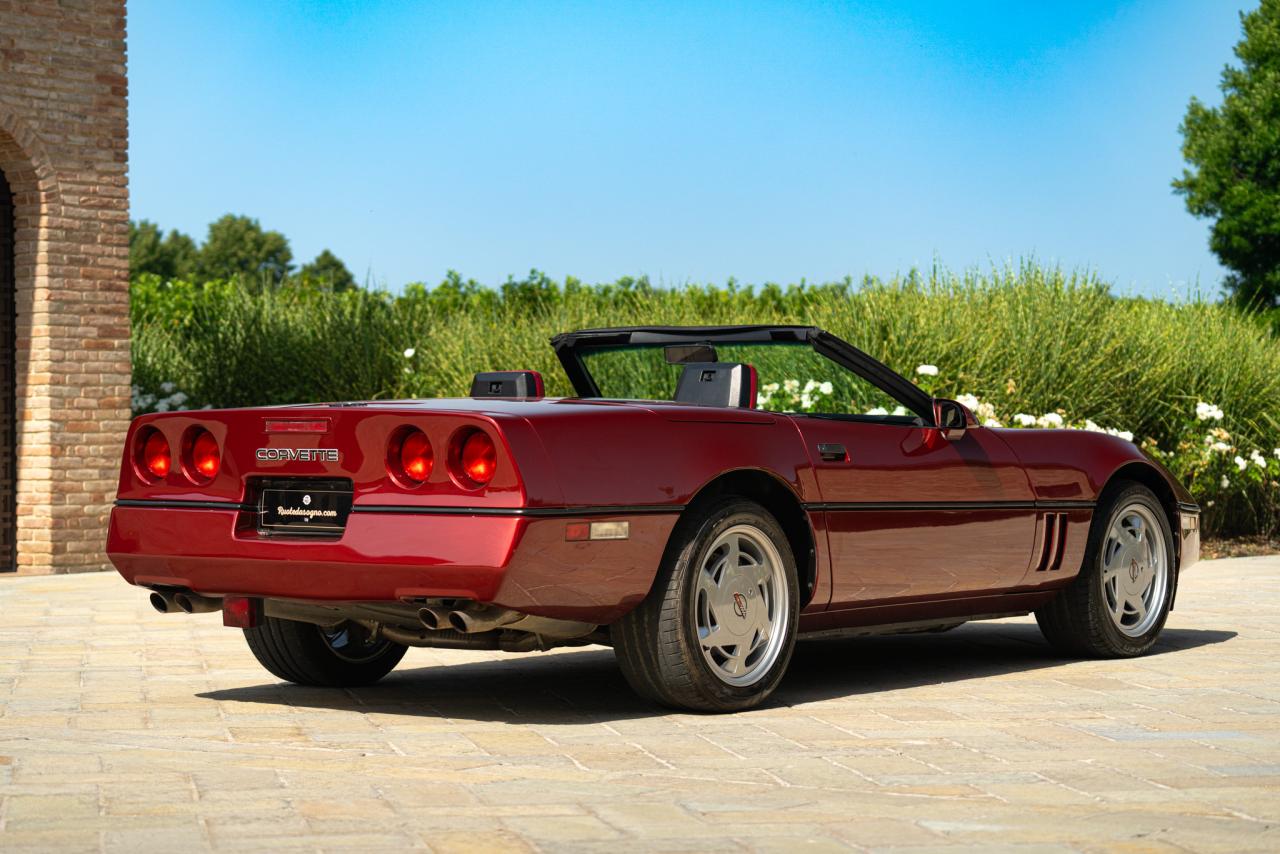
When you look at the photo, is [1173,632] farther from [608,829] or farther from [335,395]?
[335,395]

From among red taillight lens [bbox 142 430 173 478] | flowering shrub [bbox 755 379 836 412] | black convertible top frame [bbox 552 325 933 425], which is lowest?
red taillight lens [bbox 142 430 173 478]

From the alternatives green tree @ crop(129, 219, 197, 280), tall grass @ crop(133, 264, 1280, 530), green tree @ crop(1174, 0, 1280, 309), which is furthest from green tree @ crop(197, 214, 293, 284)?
tall grass @ crop(133, 264, 1280, 530)

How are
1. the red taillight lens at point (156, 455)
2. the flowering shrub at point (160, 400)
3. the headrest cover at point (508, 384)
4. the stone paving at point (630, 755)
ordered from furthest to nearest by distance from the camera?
the flowering shrub at point (160, 400)
the headrest cover at point (508, 384)
the red taillight lens at point (156, 455)
the stone paving at point (630, 755)

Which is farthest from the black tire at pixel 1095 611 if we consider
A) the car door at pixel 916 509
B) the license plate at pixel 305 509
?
the license plate at pixel 305 509

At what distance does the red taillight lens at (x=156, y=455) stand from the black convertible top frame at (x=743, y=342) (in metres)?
1.80

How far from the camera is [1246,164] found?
39.1m

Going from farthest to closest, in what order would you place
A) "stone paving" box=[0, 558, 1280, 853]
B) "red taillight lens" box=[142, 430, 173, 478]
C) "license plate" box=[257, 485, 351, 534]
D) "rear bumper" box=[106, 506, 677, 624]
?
"red taillight lens" box=[142, 430, 173, 478], "license plate" box=[257, 485, 351, 534], "rear bumper" box=[106, 506, 677, 624], "stone paving" box=[0, 558, 1280, 853]

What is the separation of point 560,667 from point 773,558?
1822mm

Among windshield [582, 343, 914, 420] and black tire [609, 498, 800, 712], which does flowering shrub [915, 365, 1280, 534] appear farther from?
black tire [609, 498, 800, 712]

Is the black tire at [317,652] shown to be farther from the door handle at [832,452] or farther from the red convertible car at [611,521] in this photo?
the door handle at [832,452]

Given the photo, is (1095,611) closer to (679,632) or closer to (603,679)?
(603,679)

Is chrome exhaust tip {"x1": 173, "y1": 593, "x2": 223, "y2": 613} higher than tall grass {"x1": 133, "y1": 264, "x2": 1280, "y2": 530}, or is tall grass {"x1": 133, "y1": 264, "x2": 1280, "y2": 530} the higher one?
tall grass {"x1": 133, "y1": 264, "x2": 1280, "y2": 530}

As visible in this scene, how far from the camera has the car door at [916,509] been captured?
6.99 meters

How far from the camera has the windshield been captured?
598 inches
